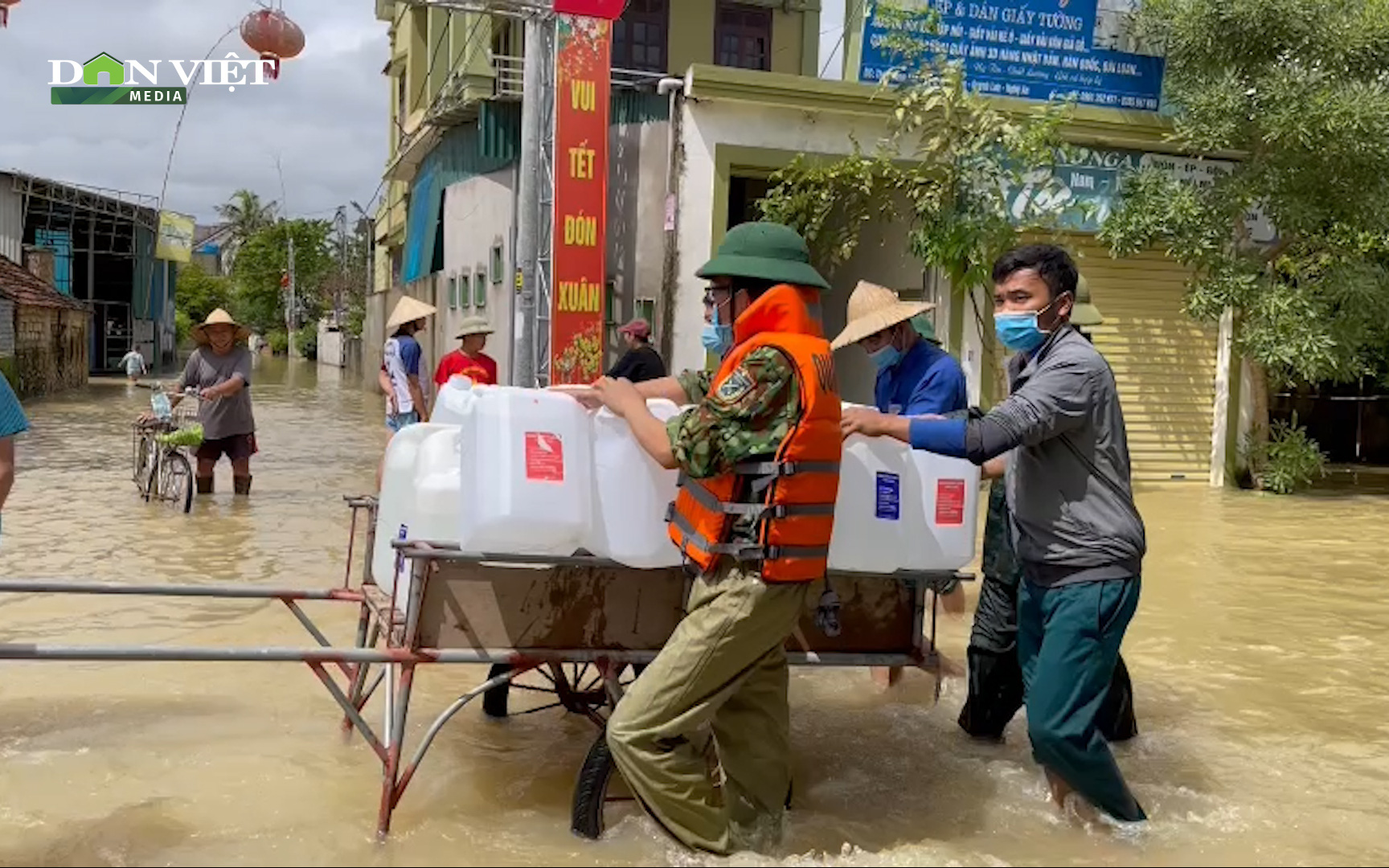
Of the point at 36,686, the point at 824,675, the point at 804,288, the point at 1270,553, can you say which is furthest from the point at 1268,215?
the point at 36,686

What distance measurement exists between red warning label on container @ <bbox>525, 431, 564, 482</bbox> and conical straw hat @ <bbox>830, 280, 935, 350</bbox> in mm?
1254

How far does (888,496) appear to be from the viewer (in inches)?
146

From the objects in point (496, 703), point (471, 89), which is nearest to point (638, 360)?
point (496, 703)

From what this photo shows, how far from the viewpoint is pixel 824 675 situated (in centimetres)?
562

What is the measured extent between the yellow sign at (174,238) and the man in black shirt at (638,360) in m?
25.1

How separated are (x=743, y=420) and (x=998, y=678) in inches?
79.8

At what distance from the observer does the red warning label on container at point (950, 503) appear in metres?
3.79

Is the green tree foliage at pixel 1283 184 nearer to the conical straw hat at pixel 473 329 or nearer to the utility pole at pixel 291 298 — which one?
the conical straw hat at pixel 473 329

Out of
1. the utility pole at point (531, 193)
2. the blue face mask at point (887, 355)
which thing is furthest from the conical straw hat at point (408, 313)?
the blue face mask at point (887, 355)

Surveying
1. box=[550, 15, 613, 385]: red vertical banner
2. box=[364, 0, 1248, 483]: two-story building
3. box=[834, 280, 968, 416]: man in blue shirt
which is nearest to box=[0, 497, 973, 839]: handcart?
box=[834, 280, 968, 416]: man in blue shirt

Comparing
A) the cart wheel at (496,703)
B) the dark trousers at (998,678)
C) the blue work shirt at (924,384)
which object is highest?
the blue work shirt at (924,384)

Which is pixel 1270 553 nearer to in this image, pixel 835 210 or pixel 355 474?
pixel 835 210

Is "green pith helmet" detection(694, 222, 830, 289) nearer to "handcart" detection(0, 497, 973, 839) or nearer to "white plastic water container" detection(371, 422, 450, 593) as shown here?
"handcart" detection(0, 497, 973, 839)

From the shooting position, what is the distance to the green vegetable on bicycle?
31.3 ft
